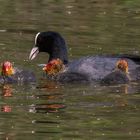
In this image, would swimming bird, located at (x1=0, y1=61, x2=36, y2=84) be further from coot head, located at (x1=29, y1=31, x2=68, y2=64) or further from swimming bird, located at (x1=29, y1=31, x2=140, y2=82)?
coot head, located at (x1=29, y1=31, x2=68, y2=64)

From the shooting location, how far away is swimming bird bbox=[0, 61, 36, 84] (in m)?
15.6

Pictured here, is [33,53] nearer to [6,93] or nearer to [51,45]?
[51,45]

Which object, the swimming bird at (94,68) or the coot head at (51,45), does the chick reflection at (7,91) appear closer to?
the swimming bird at (94,68)

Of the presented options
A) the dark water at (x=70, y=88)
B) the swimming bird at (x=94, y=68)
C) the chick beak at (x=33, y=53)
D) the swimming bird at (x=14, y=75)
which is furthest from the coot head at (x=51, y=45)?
the swimming bird at (x=14, y=75)

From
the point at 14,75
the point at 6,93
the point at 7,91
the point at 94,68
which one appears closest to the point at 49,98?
the point at 6,93

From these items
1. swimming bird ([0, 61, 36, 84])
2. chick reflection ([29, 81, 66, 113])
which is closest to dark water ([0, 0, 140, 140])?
chick reflection ([29, 81, 66, 113])

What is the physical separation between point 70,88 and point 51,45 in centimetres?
198

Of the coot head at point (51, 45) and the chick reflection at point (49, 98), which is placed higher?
the coot head at point (51, 45)

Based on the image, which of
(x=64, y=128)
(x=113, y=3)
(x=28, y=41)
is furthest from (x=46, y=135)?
(x=113, y=3)

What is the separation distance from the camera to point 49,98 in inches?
557

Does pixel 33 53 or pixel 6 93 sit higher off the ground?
pixel 33 53

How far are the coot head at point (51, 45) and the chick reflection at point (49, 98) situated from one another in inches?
42.5

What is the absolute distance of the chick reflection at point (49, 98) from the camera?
13.3 meters

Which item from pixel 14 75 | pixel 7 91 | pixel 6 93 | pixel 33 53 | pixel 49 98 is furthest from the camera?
pixel 33 53
